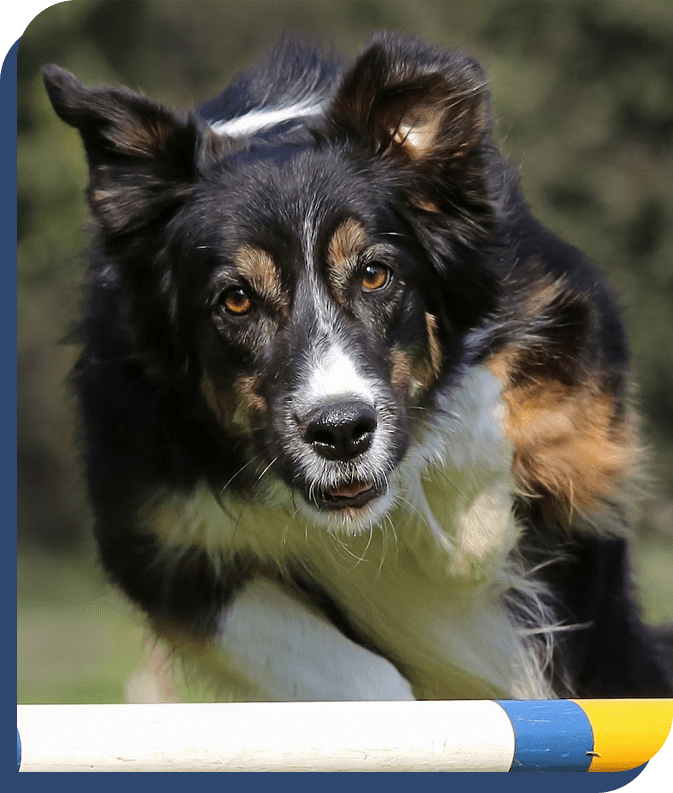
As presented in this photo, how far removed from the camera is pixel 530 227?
339cm

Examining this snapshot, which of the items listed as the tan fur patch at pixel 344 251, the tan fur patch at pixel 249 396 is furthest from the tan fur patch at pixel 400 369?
the tan fur patch at pixel 249 396

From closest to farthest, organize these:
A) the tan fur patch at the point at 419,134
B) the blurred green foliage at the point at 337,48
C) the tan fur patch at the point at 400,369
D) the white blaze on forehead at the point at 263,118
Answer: the tan fur patch at the point at 400,369
the tan fur patch at the point at 419,134
the white blaze on forehead at the point at 263,118
the blurred green foliage at the point at 337,48

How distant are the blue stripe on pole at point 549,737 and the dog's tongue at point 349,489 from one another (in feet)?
2.27

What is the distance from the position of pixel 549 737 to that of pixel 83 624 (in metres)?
1.62

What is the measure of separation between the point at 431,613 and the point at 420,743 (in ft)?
2.24

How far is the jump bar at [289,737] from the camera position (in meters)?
2.73

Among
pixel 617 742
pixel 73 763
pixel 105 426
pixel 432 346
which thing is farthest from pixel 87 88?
pixel 617 742

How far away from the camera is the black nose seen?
264cm

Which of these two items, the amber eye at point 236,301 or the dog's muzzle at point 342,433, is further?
the amber eye at point 236,301

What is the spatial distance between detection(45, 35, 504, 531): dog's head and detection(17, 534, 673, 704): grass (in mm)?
670

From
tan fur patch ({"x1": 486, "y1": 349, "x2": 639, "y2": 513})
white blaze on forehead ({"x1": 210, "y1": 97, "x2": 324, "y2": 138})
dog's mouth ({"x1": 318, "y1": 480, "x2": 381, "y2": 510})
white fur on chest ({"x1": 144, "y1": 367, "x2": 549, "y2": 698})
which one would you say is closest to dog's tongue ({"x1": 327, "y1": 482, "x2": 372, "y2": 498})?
dog's mouth ({"x1": 318, "y1": 480, "x2": 381, "y2": 510})

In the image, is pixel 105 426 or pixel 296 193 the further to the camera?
pixel 105 426

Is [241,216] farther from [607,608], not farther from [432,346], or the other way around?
[607,608]

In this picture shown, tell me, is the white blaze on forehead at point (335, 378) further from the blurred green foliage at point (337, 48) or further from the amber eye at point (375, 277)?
the blurred green foliage at point (337, 48)
